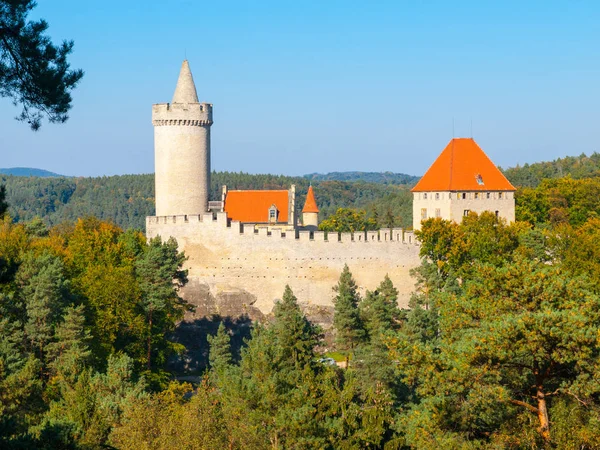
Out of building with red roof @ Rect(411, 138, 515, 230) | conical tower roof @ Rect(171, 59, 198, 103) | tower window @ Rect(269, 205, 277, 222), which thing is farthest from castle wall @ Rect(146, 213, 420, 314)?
tower window @ Rect(269, 205, 277, 222)

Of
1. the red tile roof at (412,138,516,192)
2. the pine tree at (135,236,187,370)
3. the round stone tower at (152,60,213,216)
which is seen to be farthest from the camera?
the red tile roof at (412,138,516,192)

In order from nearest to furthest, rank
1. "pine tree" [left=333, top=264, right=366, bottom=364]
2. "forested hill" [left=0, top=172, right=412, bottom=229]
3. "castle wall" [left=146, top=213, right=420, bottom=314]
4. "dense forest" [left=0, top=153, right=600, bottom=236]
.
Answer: "pine tree" [left=333, top=264, right=366, bottom=364] → "castle wall" [left=146, top=213, right=420, bottom=314] → "dense forest" [left=0, top=153, right=600, bottom=236] → "forested hill" [left=0, top=172, right=412, bottom=229]

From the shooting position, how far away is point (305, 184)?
158875 mm

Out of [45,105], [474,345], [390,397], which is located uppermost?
[45,105]

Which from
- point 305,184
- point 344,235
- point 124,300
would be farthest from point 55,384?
point 305,184

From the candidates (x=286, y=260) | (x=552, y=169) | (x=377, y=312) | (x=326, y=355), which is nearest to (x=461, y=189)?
(x=286, y=260)

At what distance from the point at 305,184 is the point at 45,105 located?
143182mm

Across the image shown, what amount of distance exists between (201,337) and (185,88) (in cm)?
1135

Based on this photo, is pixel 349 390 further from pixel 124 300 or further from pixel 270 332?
pixel 124 300

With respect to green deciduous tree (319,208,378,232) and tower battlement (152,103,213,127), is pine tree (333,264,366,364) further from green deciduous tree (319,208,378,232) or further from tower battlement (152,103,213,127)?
green deciduous tree (319,208,378,232)

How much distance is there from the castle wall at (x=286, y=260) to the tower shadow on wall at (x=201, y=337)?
1.00 meters

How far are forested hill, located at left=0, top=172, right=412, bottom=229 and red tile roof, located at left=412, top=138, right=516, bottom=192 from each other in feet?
200

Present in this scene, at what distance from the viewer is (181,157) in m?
43.1

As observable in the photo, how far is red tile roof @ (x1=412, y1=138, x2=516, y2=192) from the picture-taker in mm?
43562
